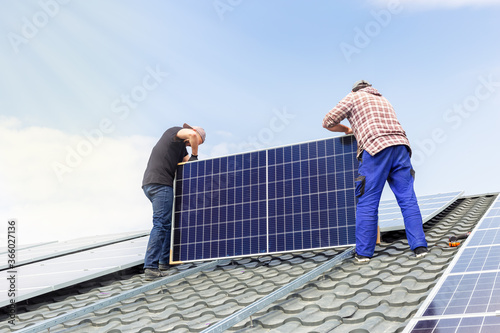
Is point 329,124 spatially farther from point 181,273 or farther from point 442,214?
point 442,214

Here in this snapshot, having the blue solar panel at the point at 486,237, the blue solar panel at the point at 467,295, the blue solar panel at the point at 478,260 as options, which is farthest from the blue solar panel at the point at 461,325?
the blue solar panel at the point at 486,237

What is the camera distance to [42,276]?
7.11 metres

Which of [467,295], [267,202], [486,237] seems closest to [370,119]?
[267,202]

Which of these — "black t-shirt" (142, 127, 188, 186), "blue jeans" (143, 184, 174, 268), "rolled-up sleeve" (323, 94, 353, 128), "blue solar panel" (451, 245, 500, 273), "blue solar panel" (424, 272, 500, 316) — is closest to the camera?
"blue solar panel" (424, 272, 500, 316)

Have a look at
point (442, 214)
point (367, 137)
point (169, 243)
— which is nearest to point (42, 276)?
point (169, 243)

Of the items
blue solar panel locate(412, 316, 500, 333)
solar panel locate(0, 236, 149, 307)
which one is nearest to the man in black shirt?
solar panel locate(0, 236, 149, 307)

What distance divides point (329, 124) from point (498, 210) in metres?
3.48

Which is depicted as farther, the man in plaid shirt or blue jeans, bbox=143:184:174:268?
blue jeans, bbox=143:184:174:268

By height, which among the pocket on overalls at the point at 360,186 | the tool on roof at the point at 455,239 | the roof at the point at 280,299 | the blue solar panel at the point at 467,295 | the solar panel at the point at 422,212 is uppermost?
the pocket on overalls at the point at 360,186

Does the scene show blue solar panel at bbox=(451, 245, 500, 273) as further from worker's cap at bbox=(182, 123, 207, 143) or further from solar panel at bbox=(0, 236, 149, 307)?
solar panel at bbox=(0, 236, 149, 307)

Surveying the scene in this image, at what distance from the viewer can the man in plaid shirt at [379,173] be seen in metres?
5.62

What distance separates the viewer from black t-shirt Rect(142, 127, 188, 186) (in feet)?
22.4

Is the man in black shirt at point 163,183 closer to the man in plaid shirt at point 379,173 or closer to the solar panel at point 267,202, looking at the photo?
the solar panel at point 267,202

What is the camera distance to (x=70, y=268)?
7.42 metres
